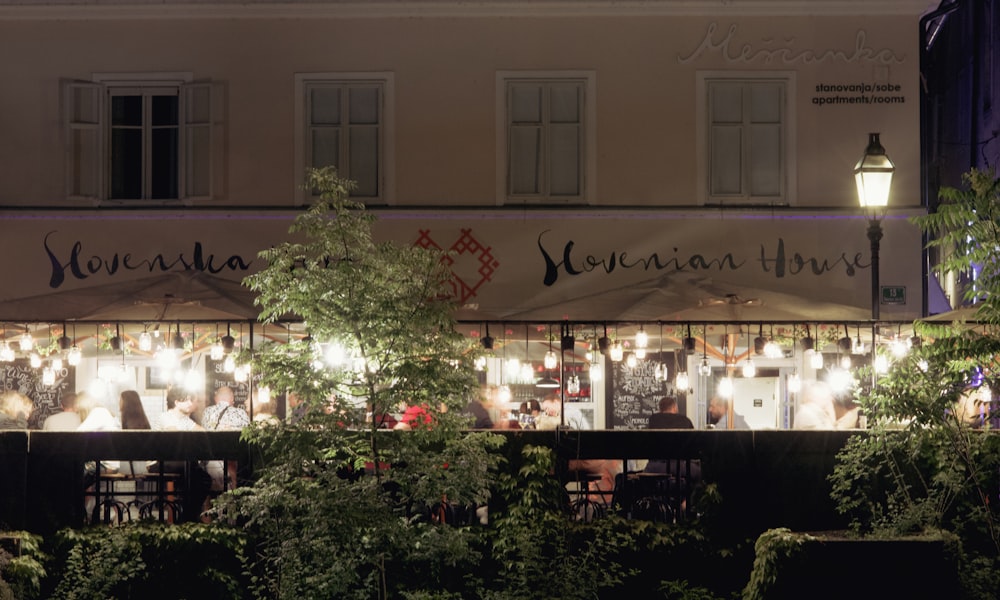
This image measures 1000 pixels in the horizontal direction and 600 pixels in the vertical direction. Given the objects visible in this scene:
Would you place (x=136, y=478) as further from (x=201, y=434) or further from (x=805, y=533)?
Result: (x=805, y=533)

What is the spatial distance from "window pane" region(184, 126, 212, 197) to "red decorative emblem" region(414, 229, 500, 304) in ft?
11.1

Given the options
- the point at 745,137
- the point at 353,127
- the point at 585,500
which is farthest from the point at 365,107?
the point at 585,500

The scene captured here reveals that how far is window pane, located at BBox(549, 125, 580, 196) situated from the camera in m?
17.6

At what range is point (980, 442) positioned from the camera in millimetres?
10508

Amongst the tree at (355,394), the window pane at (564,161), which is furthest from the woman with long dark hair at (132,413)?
the window pane at (564,161)

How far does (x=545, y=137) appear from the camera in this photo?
693 inches

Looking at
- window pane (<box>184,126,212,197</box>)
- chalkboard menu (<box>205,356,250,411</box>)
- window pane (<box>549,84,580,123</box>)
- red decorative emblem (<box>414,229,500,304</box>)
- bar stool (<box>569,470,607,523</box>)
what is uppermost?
window pane (<box>549,84,580,123</box>)

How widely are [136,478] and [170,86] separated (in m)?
8.16

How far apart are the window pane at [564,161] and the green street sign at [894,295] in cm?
475

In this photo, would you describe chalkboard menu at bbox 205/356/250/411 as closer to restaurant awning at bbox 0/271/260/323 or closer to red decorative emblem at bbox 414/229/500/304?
restaurant awning at bbox 0/271/260/323

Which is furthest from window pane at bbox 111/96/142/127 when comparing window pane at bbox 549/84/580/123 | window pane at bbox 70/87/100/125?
window pane at bbox 549/84/580/123

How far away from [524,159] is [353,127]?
2.62m

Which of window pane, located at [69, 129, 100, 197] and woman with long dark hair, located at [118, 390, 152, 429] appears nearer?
woman with long dark hair, located at [118, 390, 152, 429]

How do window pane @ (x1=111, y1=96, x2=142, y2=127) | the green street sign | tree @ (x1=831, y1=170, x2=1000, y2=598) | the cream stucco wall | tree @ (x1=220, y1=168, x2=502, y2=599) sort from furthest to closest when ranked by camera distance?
window pane @ (x1=111, y1=96, x2=142, y2=127), the cream stucco wall, the green street sign, tree @ (x1=831, y1=170, x2=1000, y2=598), tree @ (x1=220, y1=168, x2=502, y2=599)
